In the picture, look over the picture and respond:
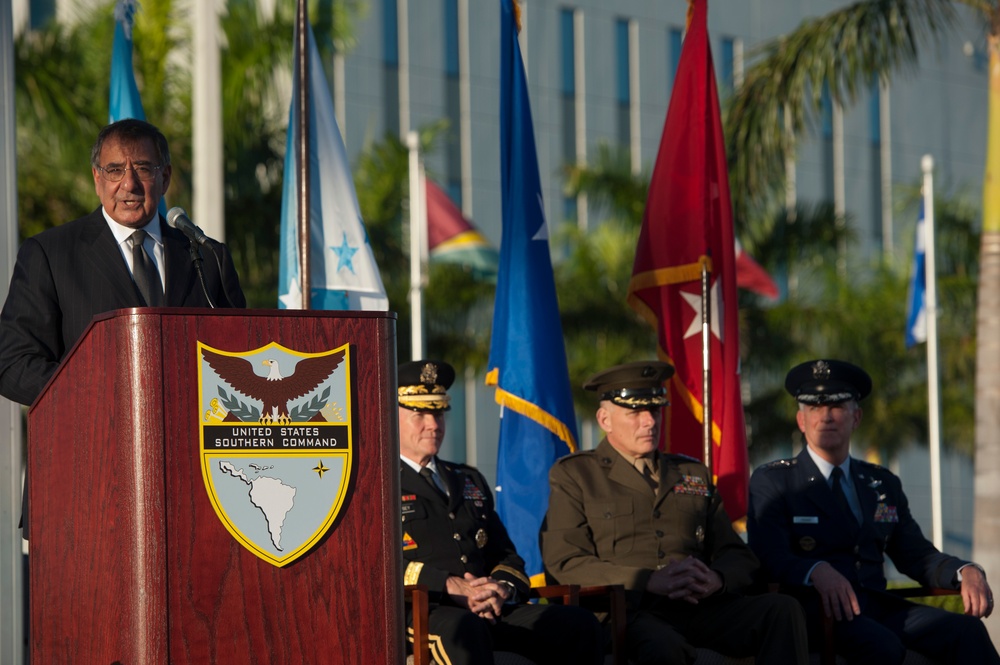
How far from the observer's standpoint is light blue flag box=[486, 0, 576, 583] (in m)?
7.59

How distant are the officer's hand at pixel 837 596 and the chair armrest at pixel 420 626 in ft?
5.18

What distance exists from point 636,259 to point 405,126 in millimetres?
19998

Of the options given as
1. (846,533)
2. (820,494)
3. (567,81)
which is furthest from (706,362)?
(567,81)

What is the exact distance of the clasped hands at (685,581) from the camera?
591 centimetres

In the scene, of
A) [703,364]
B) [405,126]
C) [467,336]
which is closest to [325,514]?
[703,364]

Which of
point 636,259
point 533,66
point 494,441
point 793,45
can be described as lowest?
point 494,441

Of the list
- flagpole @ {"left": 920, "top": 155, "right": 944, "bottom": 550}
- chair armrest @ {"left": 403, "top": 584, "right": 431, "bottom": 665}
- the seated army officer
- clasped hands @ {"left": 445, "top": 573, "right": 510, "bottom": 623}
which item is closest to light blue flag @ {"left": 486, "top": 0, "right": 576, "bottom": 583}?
the seated army officer

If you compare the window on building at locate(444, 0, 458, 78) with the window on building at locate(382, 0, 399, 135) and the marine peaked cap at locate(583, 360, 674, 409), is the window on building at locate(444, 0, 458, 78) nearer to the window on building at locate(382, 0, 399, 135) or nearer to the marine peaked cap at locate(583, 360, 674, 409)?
the window on building at locate(382, 0, 399, 135)

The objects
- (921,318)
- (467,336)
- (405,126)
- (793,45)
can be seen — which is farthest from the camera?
(405,126)

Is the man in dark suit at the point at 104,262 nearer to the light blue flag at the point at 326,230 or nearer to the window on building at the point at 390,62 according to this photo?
the light blue flag at the point at 326,230

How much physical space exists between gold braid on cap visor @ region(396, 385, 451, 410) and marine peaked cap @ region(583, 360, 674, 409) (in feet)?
1.83

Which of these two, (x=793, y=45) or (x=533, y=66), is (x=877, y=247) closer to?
(x=533, y=66)

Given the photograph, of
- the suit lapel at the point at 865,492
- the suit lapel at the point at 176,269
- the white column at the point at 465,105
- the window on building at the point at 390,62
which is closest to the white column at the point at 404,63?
the window on building at the point at 390,62

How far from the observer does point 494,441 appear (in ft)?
93.0
